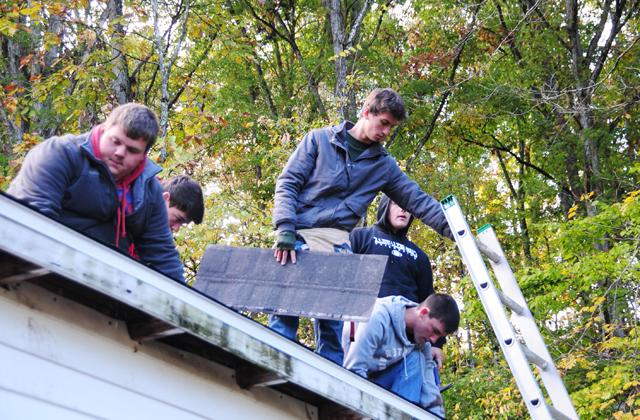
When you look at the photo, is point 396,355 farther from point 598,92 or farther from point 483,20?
point 483,20

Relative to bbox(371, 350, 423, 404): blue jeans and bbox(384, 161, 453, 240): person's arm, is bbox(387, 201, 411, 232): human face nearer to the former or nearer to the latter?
bbox(384, 161, 453, 240): person's arm

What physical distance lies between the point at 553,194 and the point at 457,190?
8.20 feet

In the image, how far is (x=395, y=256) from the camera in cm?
582

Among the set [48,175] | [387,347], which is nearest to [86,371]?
[48,175]

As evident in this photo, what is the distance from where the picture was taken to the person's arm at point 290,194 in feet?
15.2

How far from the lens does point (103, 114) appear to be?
1237 centimetres

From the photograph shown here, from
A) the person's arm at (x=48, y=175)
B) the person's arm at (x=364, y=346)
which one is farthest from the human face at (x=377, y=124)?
the person's arm at (x=48, y=175)

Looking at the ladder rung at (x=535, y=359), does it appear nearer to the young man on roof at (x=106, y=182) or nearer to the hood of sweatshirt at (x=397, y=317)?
the hood of sweatshirt at (x=397, y=317)

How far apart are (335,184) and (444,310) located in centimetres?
100

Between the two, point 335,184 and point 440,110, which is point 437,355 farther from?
point 440,110

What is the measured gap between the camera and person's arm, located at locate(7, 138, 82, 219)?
3.31 metres

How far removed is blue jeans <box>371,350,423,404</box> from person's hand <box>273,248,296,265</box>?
44.6 inches

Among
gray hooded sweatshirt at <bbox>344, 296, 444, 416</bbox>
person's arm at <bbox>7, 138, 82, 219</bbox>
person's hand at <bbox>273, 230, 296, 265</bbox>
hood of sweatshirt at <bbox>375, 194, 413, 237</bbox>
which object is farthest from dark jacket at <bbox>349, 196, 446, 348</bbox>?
person's arm at <bbox>7, 138, 82, 219</bbox>

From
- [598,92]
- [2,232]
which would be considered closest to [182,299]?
Result: [2,232]
